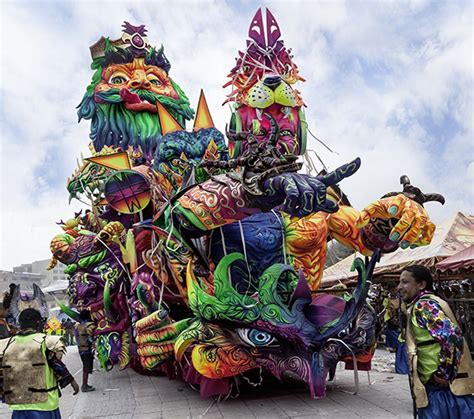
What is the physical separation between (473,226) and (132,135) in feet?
25.2

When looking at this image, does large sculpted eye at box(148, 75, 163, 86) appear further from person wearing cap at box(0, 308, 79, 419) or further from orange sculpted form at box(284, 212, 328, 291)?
person wearing cap at box(0, 308, 79, 419)

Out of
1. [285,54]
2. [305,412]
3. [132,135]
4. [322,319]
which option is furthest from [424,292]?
[132,135]

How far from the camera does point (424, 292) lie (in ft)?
10.4

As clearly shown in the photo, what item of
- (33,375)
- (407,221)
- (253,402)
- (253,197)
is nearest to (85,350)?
(253,402)

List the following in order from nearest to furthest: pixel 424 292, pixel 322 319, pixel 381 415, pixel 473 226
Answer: pixel 424 292 < pixel 381 415 < pixel 322 319 < pixel 473 226

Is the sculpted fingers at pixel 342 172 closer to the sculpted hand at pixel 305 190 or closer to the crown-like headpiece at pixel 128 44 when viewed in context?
the sculpted hand at pixel 305 190

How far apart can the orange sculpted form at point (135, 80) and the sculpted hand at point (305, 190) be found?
600 cm

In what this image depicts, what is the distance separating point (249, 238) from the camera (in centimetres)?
626

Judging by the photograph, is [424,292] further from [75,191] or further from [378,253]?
[75,191]

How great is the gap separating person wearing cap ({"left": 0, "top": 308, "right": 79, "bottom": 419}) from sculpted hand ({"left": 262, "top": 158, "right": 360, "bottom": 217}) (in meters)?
2.25

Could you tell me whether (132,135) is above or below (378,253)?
above

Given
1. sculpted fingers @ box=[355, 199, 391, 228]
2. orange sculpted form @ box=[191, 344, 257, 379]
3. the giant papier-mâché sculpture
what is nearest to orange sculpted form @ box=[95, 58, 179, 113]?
the giant papier-mâché sculpture

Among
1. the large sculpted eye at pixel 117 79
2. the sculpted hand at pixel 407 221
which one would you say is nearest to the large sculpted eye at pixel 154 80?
the large sculpted eye at pixel 117 79

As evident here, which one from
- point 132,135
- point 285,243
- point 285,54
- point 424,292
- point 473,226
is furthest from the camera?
point 473,226
